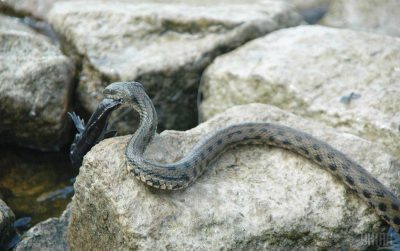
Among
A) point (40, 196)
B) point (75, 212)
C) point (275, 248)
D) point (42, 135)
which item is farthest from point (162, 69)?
point (275, 248)

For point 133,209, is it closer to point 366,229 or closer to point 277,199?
point 277,199

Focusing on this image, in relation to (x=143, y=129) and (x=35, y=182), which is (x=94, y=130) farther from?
(x=35, y=182)

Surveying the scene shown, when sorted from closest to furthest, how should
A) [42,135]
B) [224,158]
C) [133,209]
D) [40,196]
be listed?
1. [133,209]
2. [224,158]
3. [40,196]
4. [42,135]

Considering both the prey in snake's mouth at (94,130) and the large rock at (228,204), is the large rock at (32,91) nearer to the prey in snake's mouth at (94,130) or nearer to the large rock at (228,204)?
the prey in snake's mouth at (94,130)

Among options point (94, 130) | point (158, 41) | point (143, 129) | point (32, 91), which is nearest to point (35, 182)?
point (32, 91)

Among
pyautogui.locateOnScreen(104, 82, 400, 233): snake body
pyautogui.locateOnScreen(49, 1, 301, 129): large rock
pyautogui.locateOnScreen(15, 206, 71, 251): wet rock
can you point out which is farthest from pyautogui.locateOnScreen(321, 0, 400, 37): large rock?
pyautogui.locateOnScreen(15, 206, 71, 251): wet rock

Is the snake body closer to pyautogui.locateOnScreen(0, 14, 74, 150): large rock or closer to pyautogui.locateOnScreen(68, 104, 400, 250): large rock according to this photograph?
pyautogui.locateOnScreen(68, 104, 400, 250): large rock

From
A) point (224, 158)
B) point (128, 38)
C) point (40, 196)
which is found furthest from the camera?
point (128, 38)
